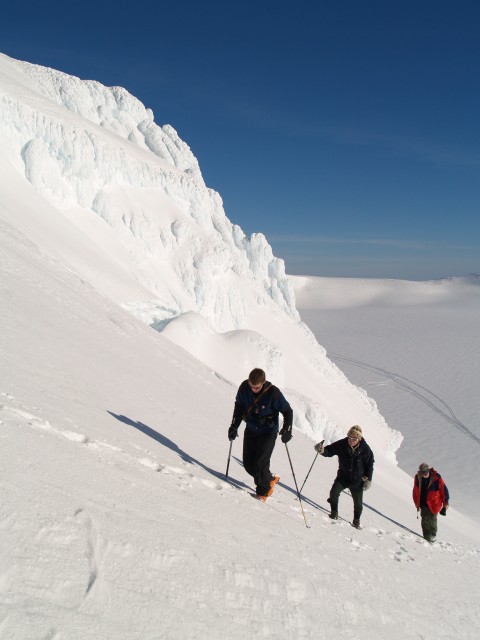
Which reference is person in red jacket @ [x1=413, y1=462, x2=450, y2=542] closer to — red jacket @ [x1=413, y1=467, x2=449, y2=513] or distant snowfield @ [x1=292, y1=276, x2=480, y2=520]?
red jacket @ [x1=413, y1=467, x2=449, y2=513]

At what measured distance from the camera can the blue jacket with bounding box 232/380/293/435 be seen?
209 inches

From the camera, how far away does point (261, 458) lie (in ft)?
17.5

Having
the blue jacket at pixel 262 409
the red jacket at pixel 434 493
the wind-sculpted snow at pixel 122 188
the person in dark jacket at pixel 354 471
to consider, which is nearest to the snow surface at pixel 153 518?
the person in dark jacket at pixel 354 471

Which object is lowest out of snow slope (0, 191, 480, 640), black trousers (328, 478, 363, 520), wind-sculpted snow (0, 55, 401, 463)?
snow slope (0, 191, 480, 640)

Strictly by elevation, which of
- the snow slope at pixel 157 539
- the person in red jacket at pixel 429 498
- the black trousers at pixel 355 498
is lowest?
the snow slope at pixel 157 539

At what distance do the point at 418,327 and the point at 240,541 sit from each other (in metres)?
79.2

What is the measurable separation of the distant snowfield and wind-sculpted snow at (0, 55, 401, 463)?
5.03 metres

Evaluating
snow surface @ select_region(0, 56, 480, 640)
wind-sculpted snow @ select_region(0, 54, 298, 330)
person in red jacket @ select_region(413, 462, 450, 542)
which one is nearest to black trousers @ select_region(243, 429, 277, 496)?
snow surface @ select_region(0, 56, 480, 640)

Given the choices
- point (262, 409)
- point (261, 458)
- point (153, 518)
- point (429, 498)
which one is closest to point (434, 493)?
point (429, 498)

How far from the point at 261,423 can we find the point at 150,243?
25559 millimetres

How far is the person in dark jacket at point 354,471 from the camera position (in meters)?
6.29

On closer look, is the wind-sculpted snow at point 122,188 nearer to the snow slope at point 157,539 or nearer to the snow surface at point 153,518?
the snow surface at point 153,518

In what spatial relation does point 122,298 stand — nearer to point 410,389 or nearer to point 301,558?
point 301,558

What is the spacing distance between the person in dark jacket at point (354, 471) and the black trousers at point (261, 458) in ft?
4.47
